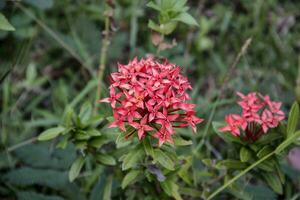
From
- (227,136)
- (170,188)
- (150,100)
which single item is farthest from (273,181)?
(150,100)

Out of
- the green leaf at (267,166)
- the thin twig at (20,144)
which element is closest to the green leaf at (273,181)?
the green leaf at (267,166)

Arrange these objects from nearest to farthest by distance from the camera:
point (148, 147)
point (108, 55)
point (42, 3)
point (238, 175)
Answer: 1. point (148, 147)
2. point (238, 175)
3. point (42, 3)
4. point (108, 55)

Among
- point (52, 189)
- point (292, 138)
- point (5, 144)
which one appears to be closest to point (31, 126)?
point (5, 144)

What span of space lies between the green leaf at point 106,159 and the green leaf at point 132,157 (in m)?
0.21

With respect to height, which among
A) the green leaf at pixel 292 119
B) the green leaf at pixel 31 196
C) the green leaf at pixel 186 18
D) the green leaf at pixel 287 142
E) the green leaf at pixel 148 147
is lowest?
the green leaf at pixel 31 196

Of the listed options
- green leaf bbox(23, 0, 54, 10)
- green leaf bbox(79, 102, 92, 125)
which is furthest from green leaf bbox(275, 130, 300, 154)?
green leaf bbox(23, 0, 54, 10)

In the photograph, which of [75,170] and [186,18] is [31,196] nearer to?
[75,170]

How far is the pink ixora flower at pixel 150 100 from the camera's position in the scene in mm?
1960

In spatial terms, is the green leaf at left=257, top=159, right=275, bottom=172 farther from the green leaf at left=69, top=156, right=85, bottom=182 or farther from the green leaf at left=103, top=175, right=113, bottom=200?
the green leaf at left=69, top=156, right=85, bottom=182

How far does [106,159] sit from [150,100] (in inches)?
21.9

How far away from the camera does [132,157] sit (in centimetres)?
211

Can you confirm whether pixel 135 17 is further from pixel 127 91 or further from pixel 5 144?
pixel 127 91

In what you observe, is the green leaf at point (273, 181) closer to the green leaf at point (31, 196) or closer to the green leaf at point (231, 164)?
the green leaf at point (231, 164)

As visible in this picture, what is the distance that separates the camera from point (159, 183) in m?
2.36
